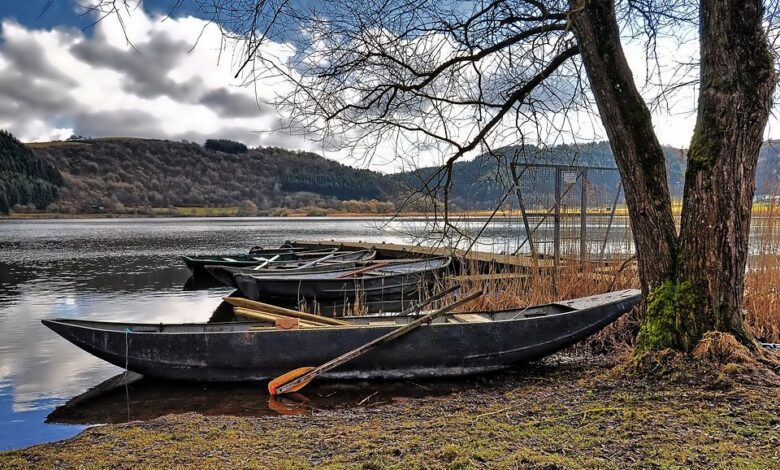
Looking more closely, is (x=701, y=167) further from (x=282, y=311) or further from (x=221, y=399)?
(x=221, y=399)

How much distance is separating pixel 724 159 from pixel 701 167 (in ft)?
0.56

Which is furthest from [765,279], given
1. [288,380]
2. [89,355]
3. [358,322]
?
[89,355]

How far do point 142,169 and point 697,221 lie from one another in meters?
119

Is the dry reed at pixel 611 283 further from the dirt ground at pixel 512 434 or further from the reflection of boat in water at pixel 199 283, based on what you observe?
the reflection of boat in water at pixel 199 283

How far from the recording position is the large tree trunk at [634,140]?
481 centimetres

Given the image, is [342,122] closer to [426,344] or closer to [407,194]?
[407,194]

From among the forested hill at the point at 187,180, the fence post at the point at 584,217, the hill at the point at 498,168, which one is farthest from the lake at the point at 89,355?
the forested hill at the point at 187,180

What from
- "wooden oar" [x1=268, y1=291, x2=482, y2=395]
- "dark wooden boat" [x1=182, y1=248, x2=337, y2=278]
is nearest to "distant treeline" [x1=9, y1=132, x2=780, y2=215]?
"dark wooden boat" [x1=182, y1=248, x2=337, y2=278]

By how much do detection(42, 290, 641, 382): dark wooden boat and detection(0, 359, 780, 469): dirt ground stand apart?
1.32 m

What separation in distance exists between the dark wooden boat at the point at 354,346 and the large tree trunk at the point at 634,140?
206 cm

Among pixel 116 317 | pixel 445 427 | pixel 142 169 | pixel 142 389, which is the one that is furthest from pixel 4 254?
pixel 142 169

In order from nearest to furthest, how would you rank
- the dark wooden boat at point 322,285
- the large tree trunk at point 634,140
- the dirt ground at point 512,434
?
the dirt ground at point 512,434 → the large tree trunk at point 634,140 → the dark wooden boat at point 322,285

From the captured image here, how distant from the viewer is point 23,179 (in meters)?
95.0

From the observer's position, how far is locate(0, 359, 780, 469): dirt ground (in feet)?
10.5
